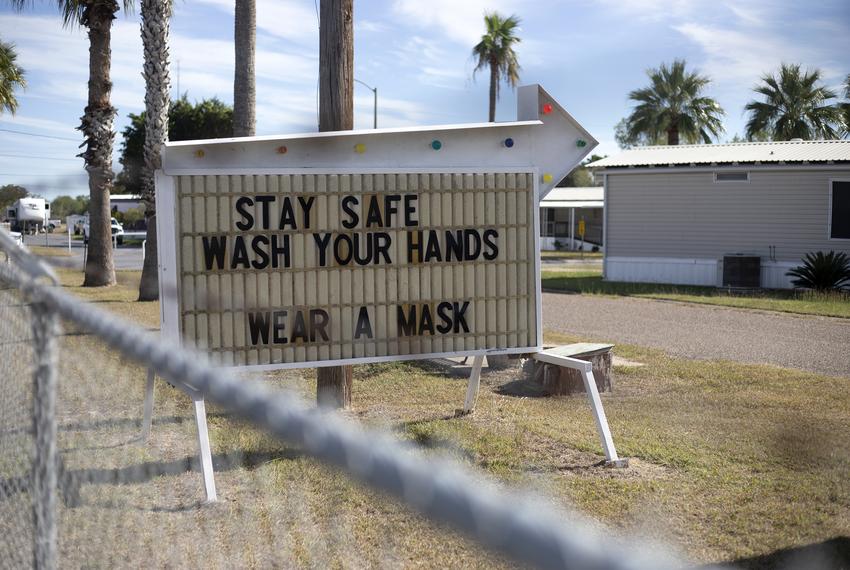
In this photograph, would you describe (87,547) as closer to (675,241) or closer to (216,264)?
(216,264)

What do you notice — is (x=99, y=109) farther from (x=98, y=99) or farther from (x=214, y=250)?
(x=214, y=250)

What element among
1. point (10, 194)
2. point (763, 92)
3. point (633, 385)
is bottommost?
point (633, 385)

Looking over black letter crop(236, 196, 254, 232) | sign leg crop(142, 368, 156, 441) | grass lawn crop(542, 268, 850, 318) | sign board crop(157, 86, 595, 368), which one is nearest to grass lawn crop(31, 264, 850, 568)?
sign leg crop(142, 368, 156, 441)

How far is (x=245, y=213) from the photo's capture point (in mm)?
5777

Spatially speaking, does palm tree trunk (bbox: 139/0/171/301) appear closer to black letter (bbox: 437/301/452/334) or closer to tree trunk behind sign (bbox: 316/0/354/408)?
tree trunk behind sign (bbox: 316/0/354/408)

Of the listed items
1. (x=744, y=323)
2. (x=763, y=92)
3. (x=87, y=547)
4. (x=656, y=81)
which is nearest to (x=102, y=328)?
(x=87, y=547)

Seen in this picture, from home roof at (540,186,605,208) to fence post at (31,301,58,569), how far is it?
43082 millimetres

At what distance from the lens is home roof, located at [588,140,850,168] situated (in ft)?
73.3

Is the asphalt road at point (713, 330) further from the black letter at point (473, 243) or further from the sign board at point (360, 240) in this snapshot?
Result: the black letter at point (473, 243)

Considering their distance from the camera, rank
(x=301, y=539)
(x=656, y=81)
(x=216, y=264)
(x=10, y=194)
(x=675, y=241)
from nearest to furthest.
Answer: (x=301, y=539)
(x=216, y=264)
(x=10, y=194)
(x=675, y=241)
(x=656, y=81)

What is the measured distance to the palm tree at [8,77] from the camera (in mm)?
25188

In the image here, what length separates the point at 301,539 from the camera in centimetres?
454

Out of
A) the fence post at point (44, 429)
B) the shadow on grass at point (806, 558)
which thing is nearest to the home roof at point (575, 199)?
the shadow on grass at point (806, 558)

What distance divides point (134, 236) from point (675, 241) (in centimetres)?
4126
